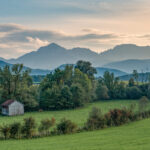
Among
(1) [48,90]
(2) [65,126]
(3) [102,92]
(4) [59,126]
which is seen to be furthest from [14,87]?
(2) [65,126]

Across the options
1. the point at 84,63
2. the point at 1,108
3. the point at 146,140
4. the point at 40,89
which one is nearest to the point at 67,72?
the point at 40,89

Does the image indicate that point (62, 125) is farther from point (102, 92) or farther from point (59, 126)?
point (102, 92)

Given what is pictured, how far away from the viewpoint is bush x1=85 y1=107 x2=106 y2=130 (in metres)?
35.6

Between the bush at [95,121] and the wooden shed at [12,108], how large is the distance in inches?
1180

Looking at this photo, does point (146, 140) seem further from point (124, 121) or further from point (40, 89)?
point (40, 89)

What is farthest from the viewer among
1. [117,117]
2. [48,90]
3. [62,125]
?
[48,90]

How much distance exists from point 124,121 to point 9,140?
19675 mm

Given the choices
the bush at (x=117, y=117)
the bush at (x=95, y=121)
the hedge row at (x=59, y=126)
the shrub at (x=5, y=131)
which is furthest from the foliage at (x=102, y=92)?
the shrub at (x=5, y=131)

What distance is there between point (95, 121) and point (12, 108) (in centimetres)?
3116

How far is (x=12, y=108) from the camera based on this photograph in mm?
60031

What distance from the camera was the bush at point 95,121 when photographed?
3559cm

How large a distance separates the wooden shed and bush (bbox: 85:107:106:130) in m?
30.0

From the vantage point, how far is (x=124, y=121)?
39.8m

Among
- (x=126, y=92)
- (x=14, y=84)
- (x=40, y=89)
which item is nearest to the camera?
(x=14, y=84)
